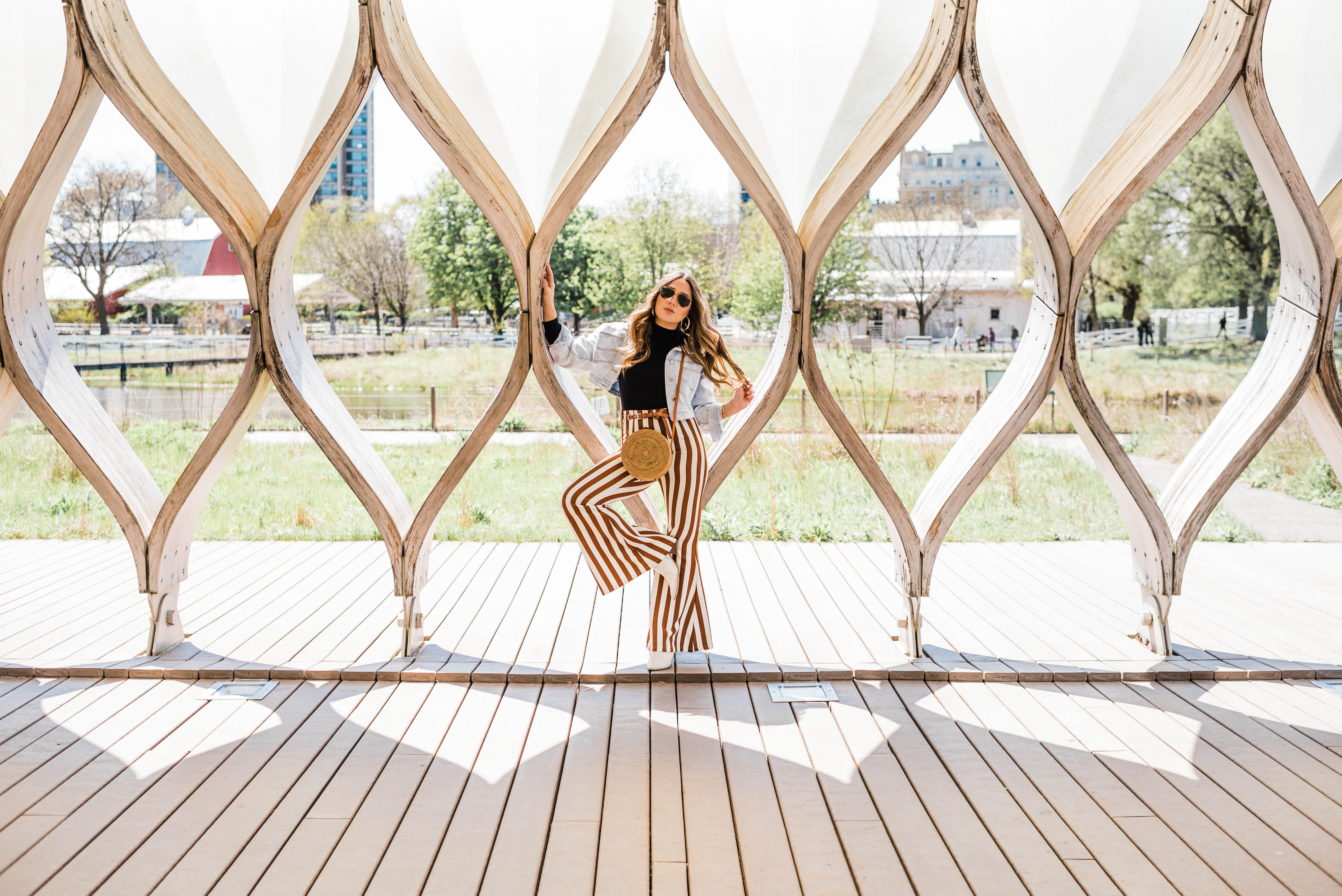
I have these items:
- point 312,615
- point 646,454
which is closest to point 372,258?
point 312,615

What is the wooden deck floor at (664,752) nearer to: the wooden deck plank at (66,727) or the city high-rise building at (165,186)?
the wooden deck plank at (66,727)

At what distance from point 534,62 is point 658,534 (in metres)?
1.76

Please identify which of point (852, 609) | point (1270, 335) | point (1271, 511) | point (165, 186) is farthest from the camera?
point (165, 186)

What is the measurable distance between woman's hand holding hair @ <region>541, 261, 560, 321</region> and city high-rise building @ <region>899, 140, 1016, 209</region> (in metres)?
8.57

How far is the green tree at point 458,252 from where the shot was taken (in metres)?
20.3

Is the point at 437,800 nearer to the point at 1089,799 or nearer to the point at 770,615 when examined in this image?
the point at 1089,799

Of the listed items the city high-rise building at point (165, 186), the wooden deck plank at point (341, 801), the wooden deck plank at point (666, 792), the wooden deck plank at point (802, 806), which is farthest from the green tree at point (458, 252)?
the wooden deck plank at point (802, 806)

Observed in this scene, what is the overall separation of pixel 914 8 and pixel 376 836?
318 centimetres

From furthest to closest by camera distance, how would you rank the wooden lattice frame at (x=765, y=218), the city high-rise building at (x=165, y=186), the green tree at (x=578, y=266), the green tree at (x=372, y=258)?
the green tree at (x=372, y=258), the green tree at (x=578, y=266), the city high-rise building at (x=165, y=186), the wooden lattice frame at (x=765, y=218)

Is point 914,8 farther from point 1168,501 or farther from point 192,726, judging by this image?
point 192,726

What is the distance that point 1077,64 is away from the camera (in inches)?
134

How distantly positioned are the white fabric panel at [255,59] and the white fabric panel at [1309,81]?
340 cm

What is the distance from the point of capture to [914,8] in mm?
3383

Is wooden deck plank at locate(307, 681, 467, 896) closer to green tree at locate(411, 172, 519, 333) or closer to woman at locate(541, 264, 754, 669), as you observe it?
woman at locate(541, 264, 754, 669)
